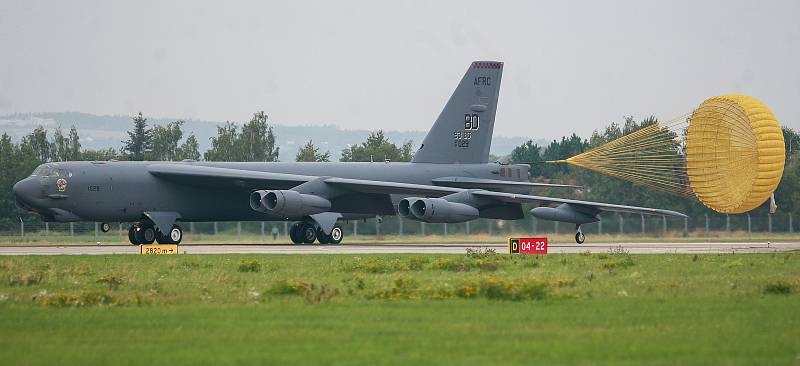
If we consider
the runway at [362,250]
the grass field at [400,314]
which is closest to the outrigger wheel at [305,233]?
the runway at [362,250]

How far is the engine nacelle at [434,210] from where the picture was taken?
40.2 meters

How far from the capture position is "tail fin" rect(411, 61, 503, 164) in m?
47.0

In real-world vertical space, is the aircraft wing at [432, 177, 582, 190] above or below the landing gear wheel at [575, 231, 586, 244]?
above

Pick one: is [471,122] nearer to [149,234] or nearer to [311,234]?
[311,234]

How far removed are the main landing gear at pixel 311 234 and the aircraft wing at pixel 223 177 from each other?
1605 mm

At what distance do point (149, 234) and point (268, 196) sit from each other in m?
4.25

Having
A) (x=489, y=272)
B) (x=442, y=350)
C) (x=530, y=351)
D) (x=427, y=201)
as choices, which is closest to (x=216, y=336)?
(x=442, y=350)

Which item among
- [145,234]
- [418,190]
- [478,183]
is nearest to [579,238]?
[478,183]

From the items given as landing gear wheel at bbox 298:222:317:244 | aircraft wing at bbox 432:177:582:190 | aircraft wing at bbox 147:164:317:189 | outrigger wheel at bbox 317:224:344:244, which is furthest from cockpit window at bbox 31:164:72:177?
aircraft wing at bbox 432:177:582:190

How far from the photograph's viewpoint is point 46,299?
18188mm

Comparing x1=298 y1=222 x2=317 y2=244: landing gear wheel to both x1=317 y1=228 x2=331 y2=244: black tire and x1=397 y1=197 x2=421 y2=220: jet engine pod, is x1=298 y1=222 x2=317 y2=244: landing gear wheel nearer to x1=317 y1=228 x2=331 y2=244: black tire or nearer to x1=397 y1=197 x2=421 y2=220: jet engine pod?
x1=317 y1=228 x2=331 y2=244: black tire

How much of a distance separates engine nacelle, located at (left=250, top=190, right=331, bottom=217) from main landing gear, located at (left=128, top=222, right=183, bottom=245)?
102 inches

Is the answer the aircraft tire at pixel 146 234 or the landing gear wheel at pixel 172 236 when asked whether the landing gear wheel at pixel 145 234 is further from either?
the landing gear wheel at pixel 172 236

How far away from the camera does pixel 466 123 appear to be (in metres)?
47.2
